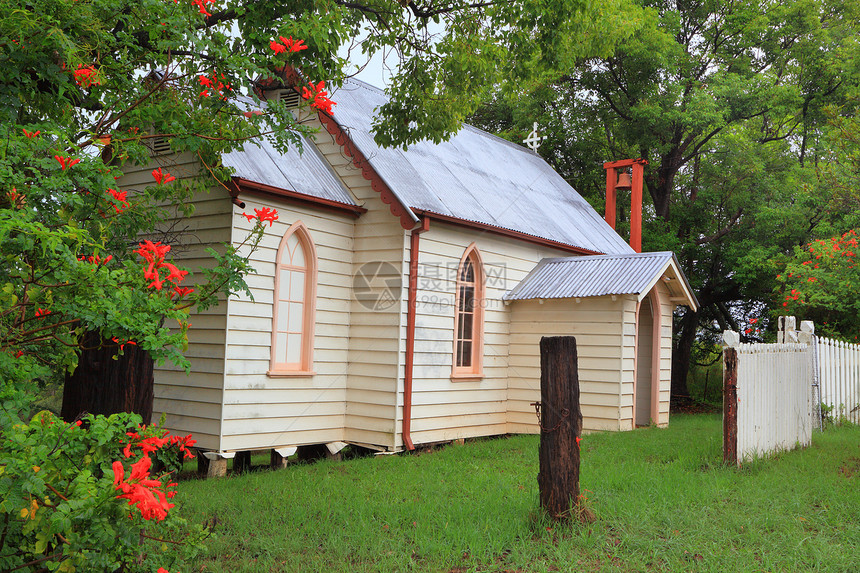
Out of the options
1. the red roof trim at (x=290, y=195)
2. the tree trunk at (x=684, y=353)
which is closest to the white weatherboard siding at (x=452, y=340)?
the red roof trim at (x=290, y=195)

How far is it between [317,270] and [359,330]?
52.4 inches

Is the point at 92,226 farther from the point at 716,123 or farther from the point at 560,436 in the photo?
the point at 716,123

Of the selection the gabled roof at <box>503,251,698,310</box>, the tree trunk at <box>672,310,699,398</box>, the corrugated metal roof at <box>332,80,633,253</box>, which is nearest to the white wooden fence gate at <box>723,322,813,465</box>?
the gabled roof at <box>503,251,698,310</box>

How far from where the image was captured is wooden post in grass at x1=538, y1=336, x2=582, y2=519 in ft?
21.4

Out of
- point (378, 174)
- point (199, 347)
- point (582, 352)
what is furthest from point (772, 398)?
point (199, 347)

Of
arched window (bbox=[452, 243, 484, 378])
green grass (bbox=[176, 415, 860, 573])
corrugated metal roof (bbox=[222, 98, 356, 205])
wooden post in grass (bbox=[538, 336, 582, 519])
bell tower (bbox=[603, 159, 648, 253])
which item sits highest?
bell tower (bbox=[603, 159, 648, 253])

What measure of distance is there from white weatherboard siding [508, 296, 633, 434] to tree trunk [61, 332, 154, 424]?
26.5ft

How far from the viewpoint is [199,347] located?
34.6 ft

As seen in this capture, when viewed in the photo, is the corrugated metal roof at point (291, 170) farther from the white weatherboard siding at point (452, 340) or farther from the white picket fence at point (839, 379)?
the white picket fence at point (839, 379)

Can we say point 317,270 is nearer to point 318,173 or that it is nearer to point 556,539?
point 318,173

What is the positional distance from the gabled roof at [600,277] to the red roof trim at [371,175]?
3.83m

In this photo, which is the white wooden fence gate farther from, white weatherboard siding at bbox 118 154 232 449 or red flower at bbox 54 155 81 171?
red flower at bbox 54 155 81 171

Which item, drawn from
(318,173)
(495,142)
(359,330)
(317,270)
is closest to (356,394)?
(359,330)

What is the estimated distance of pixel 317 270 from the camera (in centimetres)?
1162
